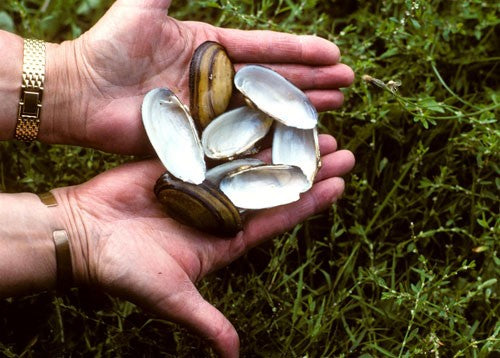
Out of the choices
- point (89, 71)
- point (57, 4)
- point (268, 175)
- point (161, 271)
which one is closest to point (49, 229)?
point (161, 271)

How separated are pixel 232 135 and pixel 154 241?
551 millimetres

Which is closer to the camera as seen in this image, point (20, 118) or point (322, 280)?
point (20, 118)

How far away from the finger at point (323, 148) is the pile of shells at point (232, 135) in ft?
0.09

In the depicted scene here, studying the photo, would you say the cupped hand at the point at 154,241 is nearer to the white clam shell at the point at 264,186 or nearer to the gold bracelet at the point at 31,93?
the white clam shell at the point at 264,186

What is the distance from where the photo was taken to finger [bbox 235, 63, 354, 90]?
8.04 feet

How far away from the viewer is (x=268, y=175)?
2355mm

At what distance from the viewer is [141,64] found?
2305mm

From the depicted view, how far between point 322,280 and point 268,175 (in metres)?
0.48

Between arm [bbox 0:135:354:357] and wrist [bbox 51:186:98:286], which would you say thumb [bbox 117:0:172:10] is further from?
wrist [bbox 51:186:98:286]

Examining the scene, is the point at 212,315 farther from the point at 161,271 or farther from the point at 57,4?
the point at 57,4

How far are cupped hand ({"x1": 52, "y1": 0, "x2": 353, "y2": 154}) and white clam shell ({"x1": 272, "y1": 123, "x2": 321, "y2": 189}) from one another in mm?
137

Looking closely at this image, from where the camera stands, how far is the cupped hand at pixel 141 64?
2.24 m

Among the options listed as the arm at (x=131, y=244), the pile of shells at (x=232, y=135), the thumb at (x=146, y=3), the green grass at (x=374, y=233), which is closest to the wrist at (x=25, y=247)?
the arm at (x=131, y=244)

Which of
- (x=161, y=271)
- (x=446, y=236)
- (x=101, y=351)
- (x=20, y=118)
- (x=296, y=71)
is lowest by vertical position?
(x=101, y=351)
